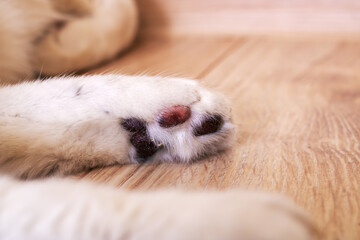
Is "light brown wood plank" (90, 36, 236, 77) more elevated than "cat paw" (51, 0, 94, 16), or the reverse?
"cat paw" (51, 0, 94, 16)

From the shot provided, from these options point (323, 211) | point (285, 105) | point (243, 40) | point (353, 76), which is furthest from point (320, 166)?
point (243, 40)

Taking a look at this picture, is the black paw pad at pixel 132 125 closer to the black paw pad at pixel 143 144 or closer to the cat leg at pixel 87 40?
the black paw pad at pixel 143 144

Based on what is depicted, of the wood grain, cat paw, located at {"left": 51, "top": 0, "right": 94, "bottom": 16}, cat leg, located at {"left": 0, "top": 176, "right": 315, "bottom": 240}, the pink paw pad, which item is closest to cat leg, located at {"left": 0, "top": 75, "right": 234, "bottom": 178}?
the pink paw pad

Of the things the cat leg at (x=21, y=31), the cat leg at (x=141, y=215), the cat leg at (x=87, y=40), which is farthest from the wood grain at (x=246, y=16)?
the cat leg at (x=141, y=215)

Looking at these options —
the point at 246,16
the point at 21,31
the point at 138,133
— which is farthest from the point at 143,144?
the point at 246,16

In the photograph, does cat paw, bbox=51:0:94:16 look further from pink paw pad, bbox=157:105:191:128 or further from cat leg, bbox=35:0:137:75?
pink paw pad, bbox=157:105:191:128

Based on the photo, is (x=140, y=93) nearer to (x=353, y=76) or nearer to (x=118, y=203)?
(x=118, y=203)
